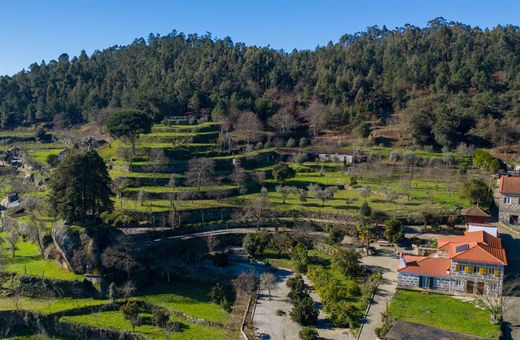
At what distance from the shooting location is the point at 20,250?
33750 mm

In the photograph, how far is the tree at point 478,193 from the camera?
36812 mm

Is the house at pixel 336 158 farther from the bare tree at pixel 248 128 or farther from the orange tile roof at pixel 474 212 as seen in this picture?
the orange tile roof at pixel 474 212

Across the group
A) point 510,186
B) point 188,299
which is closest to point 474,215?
point 510,186

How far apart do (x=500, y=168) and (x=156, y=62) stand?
58318 millimetres

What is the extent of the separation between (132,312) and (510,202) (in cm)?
2935

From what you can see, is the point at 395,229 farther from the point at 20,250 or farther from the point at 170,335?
the point at 20,250

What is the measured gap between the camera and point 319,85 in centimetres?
6844

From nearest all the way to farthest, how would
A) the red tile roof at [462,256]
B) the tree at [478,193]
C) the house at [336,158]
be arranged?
the red tile roof at [462,256]
the tree at [478,193]
the house at [336,158]

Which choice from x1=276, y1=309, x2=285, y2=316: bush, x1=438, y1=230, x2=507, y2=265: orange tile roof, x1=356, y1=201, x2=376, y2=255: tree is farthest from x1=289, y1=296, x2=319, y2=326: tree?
x1=356, y1=201, x2=376, y2=255: tree

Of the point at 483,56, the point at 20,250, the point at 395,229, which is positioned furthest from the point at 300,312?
the point at 483,56

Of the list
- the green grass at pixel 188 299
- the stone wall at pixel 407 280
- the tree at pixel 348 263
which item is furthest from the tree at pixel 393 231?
the green grass at pixel 188 299

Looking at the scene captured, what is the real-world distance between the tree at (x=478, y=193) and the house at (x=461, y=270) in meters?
9.00

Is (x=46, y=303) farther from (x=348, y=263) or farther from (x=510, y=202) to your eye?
(x=510, y=202)

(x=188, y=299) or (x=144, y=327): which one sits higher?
(x=188, y=299)
